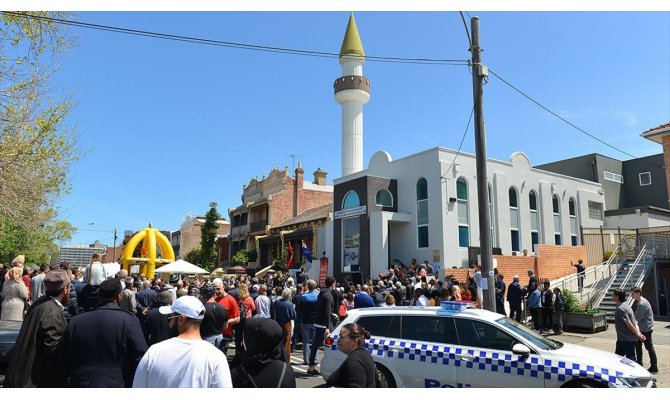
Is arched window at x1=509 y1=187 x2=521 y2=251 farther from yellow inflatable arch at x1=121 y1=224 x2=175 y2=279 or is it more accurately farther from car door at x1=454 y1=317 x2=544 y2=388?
car door at x1=454 y1=317 x2=544 y2=388

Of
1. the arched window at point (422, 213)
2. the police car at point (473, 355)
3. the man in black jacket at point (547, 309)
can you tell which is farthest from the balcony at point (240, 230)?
the police car at point (473, 355)

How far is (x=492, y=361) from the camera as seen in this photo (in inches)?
252

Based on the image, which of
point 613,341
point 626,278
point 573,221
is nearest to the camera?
point 613,341

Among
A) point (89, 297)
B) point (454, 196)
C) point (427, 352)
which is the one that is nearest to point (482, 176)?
point (427, 352)

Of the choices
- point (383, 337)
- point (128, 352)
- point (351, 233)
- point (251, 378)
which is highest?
point (351, 233)

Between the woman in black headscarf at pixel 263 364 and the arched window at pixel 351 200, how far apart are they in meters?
22.3

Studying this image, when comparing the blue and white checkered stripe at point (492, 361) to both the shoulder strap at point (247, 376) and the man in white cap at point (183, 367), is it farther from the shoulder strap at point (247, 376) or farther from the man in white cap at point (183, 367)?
the man in white cap at point (183, 367)

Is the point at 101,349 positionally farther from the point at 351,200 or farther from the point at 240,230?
the point at 240,230

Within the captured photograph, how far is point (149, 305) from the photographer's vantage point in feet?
34.9

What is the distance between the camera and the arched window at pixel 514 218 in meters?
27.2

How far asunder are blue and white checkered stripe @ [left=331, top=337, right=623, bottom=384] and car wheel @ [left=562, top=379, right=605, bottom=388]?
61mm

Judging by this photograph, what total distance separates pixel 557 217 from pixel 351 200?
13.3 m
